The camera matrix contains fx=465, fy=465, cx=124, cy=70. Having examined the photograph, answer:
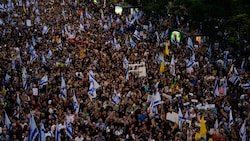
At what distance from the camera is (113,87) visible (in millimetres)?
21188

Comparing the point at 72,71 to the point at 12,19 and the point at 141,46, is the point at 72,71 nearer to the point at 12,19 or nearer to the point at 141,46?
the point at 141,46

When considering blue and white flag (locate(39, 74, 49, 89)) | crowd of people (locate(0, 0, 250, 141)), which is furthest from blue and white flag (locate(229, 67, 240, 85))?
blue and white flag (locate(39, 74, 49, 89))

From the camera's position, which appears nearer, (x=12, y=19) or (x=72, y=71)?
(x=72, y=71)

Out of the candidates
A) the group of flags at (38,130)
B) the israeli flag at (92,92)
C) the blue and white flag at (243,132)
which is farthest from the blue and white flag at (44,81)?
the blue and white flag at (243,132)

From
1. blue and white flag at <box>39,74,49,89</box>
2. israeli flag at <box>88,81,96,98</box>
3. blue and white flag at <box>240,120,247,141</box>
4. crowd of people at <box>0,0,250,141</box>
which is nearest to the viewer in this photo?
blue and white flag at <box>240,120,247,141</box>

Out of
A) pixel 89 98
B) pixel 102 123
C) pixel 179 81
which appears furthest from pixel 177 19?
pixel 102 123

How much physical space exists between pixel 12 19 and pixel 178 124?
22.6 m

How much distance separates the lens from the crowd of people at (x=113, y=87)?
1688cm

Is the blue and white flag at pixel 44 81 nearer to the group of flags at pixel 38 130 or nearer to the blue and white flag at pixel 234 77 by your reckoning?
the group of flags at pixel 38 130

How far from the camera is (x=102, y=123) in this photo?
17.1 meters

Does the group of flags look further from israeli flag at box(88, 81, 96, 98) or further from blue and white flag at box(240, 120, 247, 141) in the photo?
blue and white flag at box(240, 120, 247, 141)

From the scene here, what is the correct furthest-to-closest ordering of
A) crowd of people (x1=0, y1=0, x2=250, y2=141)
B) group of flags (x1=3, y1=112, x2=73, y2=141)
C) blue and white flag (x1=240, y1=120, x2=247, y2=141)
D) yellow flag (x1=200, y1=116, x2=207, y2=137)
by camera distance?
crowd of people (x1=0, y1=0, x2=250, y2=141) → yellow flag (x1=200, y1=116, x2=207, y2=137) → blue and white flag (x1=240, y1=120, x2=247, y2=141) → group of flags (x1=3, y1=112, x2=73, y2=141)

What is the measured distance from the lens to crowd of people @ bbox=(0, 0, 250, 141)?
1688cm

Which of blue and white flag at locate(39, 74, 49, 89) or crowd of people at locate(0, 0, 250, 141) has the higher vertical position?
blue and white flag at locate(39, 74, 49, 89)
